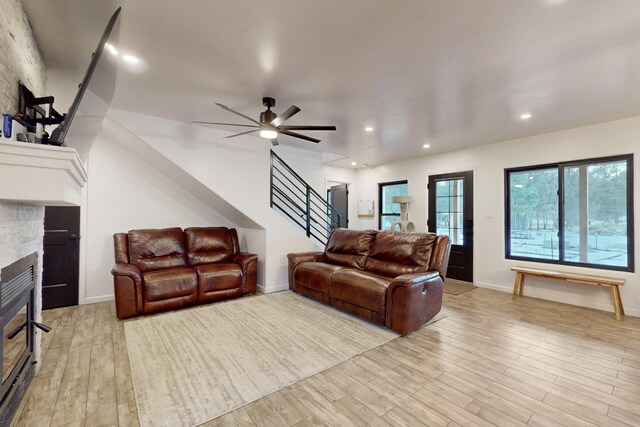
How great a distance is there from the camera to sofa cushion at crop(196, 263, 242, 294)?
380 centimetres

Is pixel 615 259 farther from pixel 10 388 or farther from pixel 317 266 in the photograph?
pixel 10 388

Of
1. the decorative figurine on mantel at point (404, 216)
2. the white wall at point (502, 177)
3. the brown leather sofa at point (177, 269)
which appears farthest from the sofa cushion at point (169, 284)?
the white wall at point (502, 177)

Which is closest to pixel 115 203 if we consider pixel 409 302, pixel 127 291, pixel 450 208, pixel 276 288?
pixel 127 291

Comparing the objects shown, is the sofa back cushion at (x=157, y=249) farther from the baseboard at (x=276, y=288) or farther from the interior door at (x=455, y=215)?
the interior door at (x=455, y=215)

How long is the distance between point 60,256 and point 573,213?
7203 mm

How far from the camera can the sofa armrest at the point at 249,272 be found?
417 cm

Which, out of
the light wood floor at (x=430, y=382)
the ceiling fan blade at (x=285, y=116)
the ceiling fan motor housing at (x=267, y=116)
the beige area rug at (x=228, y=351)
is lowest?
the light wood floor at (x=430, y=382)

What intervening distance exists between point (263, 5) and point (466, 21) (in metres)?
1.34

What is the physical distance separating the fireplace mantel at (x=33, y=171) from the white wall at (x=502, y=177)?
18.2ft

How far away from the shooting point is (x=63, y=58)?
2393 mm

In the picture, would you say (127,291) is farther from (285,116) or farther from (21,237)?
(285,116)

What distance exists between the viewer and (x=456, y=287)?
16.1ft

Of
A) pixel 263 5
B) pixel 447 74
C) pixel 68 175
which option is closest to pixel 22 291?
pixel 68 175

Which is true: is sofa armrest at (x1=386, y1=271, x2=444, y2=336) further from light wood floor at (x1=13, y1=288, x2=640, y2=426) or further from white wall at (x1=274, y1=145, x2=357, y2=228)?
white wall at (x1=274, y1=145, x2=357, y2=228)
